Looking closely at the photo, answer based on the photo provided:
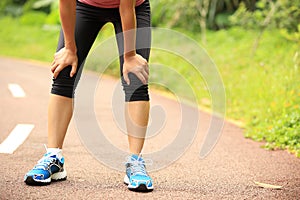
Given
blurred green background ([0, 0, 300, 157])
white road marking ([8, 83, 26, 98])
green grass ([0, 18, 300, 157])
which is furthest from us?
white road marking ([8, 83, 26, 98])

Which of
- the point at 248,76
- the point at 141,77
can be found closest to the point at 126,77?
the point at 141,77

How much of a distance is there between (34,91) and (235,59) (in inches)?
142

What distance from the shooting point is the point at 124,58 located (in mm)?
3451

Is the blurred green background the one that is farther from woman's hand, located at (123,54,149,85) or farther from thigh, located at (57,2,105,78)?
thigh, located at (57,2,105,78)

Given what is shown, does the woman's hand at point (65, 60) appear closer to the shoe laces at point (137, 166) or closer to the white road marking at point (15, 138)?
the shoe laces at point (137, 166)

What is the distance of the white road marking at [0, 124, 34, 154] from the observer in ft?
14.8

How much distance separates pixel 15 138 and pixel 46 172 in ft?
5.63

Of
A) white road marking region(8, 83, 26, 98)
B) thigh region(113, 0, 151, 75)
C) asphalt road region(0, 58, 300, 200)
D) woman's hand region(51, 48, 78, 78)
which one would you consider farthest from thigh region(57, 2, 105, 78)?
white road marking region(8, 83, 26, 98)

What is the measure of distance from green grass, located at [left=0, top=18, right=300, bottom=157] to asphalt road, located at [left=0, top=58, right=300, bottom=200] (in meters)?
0.28

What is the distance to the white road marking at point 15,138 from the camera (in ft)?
14.8

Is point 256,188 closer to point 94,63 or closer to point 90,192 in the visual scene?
point 90,192

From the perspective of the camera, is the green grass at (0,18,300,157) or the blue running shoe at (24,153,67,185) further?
the green grass at (0,18,300,157)

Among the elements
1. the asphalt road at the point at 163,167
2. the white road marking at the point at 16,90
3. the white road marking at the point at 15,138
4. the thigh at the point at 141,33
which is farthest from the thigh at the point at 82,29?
the white road marking at the point at 16,90

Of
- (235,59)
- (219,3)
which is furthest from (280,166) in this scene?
(219,3)
